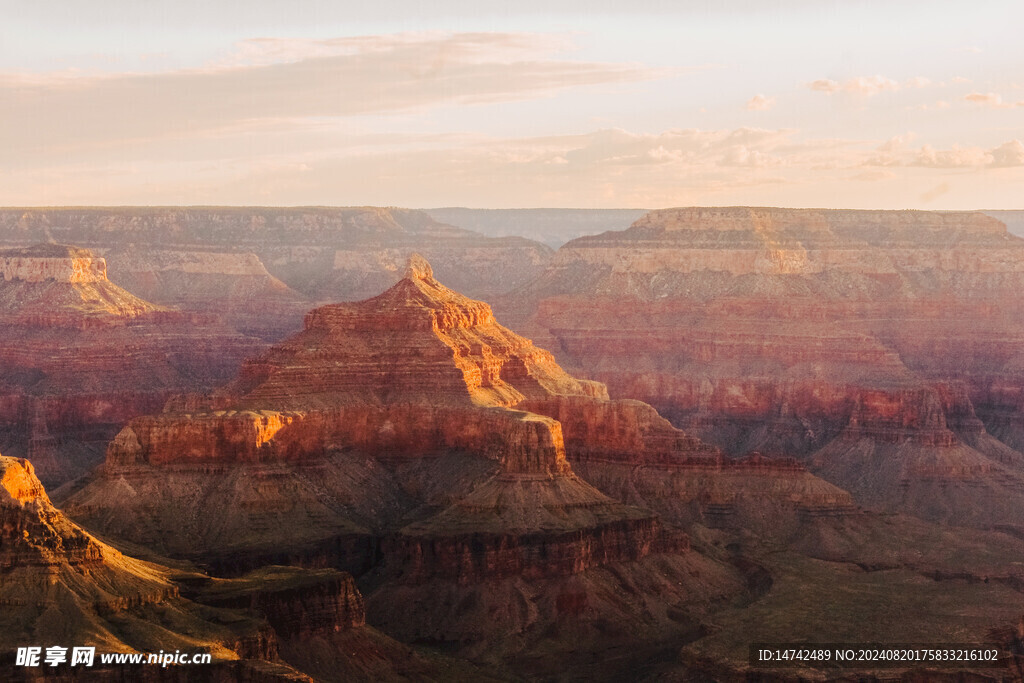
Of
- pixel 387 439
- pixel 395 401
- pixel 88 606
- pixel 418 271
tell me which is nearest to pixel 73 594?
pixel 88 606

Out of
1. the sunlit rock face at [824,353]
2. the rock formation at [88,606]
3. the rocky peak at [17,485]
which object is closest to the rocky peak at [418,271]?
the sunlit rock face at [824,353]

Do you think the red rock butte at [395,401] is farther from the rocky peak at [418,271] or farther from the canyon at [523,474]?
the rocky peak at [418,271]

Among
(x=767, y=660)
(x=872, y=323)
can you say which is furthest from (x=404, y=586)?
(x=872, y=323)

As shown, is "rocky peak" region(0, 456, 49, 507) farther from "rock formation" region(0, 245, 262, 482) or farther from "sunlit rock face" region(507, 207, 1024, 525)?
"sunlit rock face" region(507, 207, 1024, 525)

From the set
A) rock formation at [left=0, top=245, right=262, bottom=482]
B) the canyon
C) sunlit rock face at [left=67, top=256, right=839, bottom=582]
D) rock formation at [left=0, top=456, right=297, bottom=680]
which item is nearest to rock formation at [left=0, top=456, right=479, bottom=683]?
rock formation at [left=0, top=456, right=297, bottom=680]

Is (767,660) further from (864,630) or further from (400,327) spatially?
(400,327)

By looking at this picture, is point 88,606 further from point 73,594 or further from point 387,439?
point 387,439
